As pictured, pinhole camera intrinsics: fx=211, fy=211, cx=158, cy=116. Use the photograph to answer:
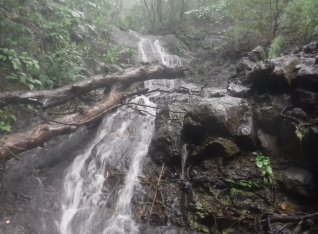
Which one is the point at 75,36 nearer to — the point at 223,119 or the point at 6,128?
the point at 6,128

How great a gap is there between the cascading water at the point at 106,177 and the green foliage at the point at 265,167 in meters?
2.80

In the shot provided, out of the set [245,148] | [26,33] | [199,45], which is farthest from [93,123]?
[199,45]

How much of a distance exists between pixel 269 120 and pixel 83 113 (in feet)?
16.0

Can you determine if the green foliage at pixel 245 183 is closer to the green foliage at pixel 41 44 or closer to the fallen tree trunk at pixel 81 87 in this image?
the fallen tree trunk at pixel 81 87

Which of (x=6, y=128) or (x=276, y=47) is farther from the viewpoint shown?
(x=276, y=47)

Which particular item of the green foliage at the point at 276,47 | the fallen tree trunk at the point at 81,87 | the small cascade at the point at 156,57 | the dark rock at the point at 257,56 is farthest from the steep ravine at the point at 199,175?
the small cascade at the point at 156,57

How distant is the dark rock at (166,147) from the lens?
5.19m

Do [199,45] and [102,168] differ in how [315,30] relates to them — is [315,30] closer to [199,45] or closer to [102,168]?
[102,168]

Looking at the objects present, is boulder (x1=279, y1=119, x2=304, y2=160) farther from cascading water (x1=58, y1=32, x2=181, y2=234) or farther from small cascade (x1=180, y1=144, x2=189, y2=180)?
cascading water (x1=58, y1=32, x2=181, y2=234)

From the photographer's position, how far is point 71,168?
5.72 meters

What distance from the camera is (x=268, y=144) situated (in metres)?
4.68

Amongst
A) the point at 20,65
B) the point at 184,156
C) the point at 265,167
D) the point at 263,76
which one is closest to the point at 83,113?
the point at 20,65

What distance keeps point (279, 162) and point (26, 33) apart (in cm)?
784

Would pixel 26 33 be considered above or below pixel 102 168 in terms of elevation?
above
